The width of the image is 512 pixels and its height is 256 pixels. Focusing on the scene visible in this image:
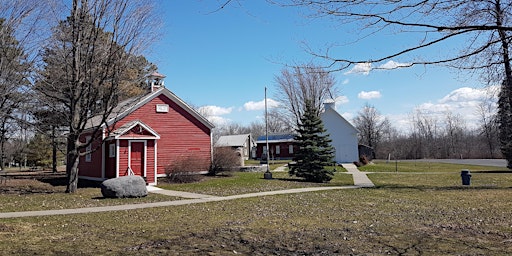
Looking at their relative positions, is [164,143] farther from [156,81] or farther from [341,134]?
[341,134]

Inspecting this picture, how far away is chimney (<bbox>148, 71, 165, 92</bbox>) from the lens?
2327 centimetres

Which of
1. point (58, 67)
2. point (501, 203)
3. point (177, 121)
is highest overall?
point (58, 67)

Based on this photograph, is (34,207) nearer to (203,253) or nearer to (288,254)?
(203,253)

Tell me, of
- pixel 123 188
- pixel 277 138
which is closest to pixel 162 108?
pixel 123 188

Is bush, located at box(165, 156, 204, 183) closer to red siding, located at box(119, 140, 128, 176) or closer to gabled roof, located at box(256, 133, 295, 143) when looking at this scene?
red siding, located at box(119, 140, 128, 176)

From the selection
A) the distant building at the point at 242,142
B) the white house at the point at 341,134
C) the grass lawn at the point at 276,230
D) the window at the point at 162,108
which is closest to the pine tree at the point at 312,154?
the window at the point at 162,108

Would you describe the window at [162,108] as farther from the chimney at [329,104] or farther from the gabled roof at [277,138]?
the gabled roof at [277,138]

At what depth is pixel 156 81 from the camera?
945 inches

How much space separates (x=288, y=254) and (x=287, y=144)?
5411cm

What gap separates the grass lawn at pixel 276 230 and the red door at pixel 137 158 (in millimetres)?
8983

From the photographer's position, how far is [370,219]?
353 inches

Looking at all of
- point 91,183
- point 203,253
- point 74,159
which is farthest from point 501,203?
point 91,183

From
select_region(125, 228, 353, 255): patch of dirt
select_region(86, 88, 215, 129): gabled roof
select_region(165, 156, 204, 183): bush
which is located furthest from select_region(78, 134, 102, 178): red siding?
select_region(125, 228, 353, 255): patch of dirt

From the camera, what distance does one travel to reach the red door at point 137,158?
19.6 m
